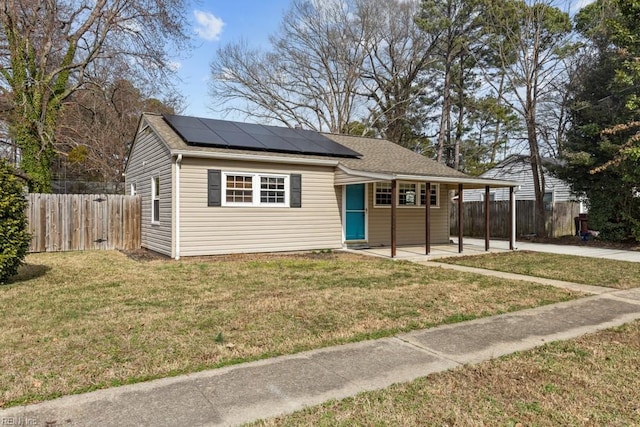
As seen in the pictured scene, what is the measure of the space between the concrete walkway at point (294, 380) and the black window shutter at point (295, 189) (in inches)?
298

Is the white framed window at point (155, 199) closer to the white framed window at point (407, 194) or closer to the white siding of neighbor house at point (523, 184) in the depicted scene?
the white framed window at point (407, 194)

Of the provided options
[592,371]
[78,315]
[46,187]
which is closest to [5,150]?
[46,187]

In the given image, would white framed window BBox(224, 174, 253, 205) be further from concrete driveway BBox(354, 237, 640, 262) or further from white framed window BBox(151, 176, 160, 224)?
concrete driveway BBox(354, 237, 640, 262)

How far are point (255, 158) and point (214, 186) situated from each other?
1287 millimetres

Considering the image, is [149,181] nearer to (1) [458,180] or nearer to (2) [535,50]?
(1) [458,180]

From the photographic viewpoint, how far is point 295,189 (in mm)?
11852

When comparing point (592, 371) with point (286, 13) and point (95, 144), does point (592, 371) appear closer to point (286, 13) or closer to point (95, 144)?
point (95, 144)

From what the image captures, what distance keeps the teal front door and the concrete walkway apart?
809 centimetres

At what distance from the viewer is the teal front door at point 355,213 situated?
12930 mm

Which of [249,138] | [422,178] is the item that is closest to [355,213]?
[422,178]

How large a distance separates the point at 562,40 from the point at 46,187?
21660mm

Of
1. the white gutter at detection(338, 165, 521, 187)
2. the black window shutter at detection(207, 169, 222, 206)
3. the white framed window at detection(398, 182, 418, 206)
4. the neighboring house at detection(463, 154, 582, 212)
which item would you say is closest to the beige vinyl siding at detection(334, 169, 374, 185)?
the white gutter at detection(338, 165, 521, 187)

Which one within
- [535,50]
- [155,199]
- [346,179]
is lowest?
[155,199]

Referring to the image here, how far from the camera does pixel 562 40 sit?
55.7ft
